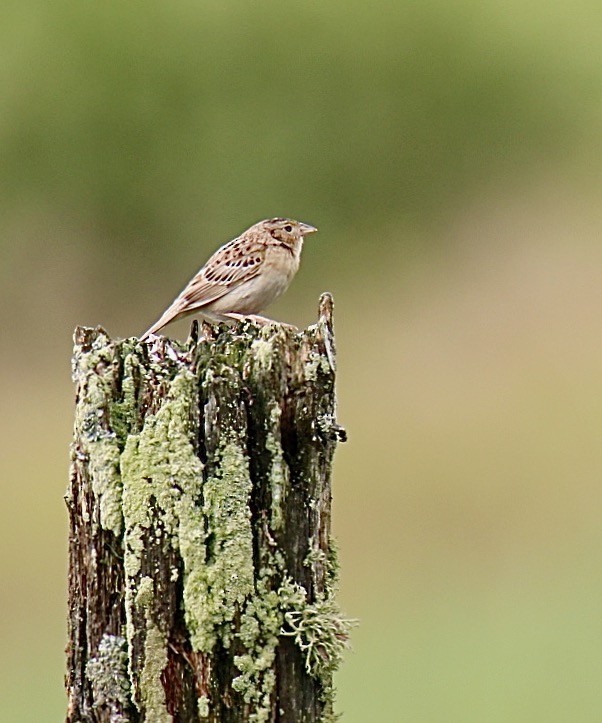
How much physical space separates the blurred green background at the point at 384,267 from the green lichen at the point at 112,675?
5.69 m

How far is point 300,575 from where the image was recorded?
11.2ft

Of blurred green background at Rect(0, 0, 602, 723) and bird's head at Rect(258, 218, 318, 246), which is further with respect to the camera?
blurred green background at Rect(0, 0, 602, 723)

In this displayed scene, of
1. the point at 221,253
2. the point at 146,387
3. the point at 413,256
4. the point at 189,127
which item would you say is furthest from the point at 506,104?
the point at 146,387

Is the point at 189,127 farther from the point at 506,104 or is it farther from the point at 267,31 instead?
the point at 506,104

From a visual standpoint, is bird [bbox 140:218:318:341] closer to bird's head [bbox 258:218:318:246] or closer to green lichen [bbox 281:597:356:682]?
bird's head [bbox 258:218:318:246]

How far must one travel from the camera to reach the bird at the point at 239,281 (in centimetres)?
632

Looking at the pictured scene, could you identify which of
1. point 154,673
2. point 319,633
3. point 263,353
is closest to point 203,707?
point 154,673

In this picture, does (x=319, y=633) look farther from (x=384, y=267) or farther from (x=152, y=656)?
(x=384, y=267)

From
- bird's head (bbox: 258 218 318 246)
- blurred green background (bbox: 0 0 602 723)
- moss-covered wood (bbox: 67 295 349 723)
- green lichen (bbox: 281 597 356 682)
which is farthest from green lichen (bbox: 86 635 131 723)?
blurred green background (bbox: 0 0 602 723)

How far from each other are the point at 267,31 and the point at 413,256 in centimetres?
408

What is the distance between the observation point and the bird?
249 inches

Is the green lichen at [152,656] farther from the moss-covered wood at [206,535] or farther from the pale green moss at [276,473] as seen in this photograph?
the pale green moss at [276,473]

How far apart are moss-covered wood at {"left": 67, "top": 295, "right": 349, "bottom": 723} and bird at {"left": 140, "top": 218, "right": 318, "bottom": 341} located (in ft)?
8.89

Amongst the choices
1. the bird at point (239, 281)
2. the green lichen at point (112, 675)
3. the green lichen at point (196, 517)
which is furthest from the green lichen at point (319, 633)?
the bird at point (239, 281)
